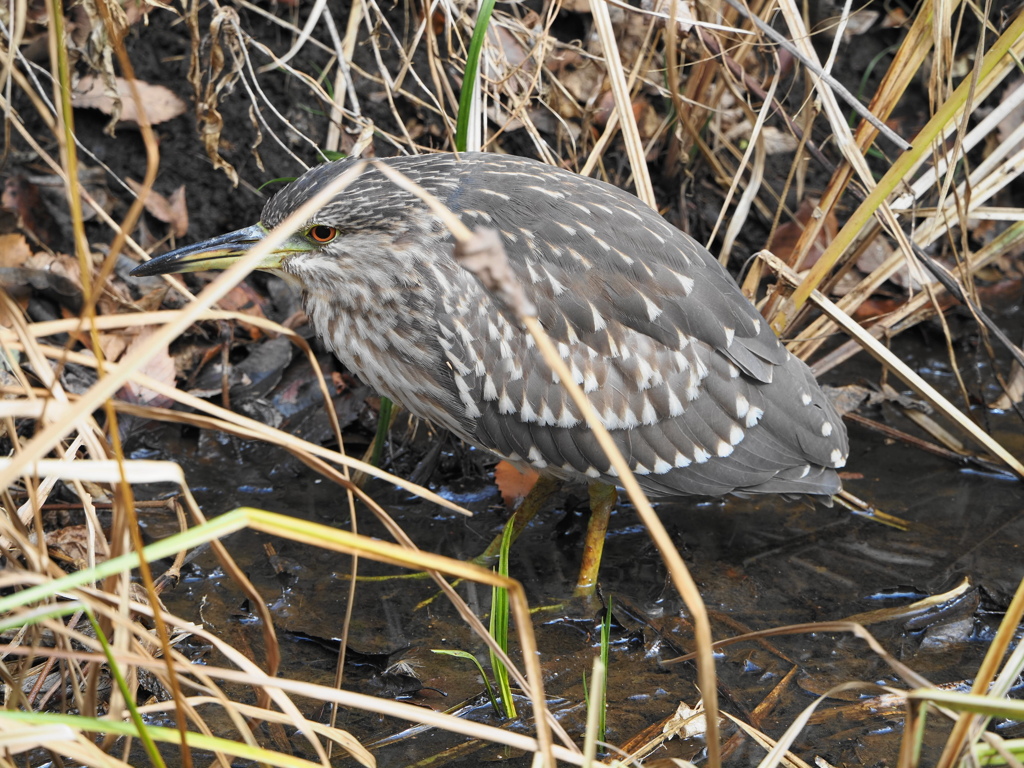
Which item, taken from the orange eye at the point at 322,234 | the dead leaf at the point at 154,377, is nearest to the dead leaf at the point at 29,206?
the dead leaf at the point at 154,377

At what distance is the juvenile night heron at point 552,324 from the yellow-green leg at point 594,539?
0.77 ft

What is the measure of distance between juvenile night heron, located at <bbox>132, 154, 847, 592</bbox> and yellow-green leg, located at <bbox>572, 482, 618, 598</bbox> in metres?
0.23

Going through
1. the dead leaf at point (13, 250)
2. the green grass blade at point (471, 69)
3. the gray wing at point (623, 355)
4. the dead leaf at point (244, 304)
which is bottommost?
the dead leaf at point (244, 304)

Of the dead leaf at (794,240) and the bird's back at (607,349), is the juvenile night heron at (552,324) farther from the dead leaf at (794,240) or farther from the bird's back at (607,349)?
the dead leaf at (794,240)

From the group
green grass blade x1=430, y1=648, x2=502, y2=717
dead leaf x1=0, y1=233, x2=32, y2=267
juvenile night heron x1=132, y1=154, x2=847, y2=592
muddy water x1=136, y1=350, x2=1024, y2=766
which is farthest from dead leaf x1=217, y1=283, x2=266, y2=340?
green grass blade x1=430, y1=648, x2=502, y2=717

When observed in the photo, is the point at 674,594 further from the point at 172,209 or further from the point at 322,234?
the point at 172,209

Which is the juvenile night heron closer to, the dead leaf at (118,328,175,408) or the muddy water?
the muddy water

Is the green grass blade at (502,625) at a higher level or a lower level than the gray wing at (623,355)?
lower

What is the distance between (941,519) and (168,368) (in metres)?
3.33

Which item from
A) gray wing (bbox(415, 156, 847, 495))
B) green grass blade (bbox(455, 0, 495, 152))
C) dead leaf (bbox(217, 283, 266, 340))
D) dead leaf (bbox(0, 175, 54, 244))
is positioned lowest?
dead leaf (bbox(217, 283, 266, 340))

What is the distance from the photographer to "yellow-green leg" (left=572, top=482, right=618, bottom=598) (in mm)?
3432

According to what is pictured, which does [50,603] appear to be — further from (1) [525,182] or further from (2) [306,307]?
(1) [525,182]

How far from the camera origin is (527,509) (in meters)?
3.64

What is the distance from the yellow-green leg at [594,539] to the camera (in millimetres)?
3432
